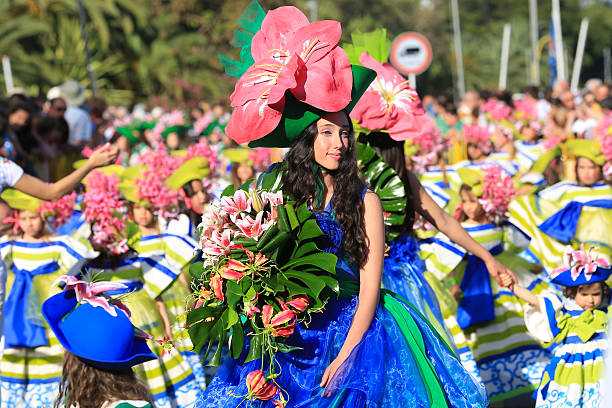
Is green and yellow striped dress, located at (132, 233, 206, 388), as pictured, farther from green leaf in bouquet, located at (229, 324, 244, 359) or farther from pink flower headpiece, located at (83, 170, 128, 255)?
green leaf in bouquet, located at (229, 324, 244, 359)

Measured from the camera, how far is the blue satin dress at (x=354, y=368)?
437cm

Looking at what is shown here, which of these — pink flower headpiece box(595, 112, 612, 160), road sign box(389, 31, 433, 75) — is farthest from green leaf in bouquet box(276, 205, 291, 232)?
road sign box(389, 31, 433, 75)

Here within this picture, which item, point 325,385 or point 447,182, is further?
point 447,182

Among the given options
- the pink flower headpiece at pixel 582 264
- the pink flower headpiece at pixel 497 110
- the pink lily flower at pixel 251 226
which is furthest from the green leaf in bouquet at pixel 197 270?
the pink flower headpiece at pixel 497 110

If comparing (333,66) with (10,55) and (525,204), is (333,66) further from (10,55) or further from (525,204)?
(10,55)

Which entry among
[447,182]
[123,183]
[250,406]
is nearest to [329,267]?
[250,406]

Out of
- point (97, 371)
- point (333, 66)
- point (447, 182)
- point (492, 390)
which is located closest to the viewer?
point (97, 371)

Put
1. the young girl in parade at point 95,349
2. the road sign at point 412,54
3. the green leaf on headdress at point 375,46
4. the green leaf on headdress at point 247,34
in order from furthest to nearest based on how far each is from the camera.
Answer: the road sign at point 412,54 → the green leaf on headdress at point 375,46 → the green leaf on headdress at point 247,34 → the young girl in parade at point 95,349

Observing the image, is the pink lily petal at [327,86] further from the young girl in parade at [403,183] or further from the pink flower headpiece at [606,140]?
the pink flower headpiece at [606,140]

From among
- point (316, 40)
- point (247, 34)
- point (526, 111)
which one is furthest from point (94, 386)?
point (526, 111)

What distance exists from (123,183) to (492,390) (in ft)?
9.70

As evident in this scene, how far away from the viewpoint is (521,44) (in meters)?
61.8

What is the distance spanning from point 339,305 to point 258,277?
41 cm

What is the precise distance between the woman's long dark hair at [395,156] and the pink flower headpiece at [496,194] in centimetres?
217
